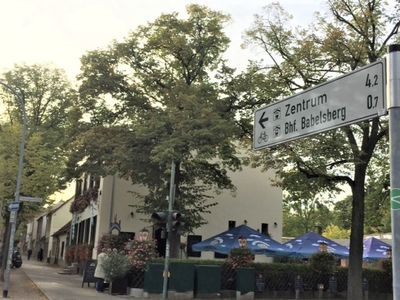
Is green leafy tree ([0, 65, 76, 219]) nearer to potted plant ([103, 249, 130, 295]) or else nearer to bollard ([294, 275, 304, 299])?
potted plant ([103, 249, 130, 295])

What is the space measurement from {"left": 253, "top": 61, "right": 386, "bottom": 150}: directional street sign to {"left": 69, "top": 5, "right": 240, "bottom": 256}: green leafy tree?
17.2 meters

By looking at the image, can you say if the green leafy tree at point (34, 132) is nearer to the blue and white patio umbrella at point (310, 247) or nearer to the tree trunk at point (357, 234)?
the blue and white patio umbrella at point (310, 247)

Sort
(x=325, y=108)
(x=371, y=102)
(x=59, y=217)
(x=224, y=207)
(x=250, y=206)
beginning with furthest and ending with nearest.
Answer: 1. (x=59, y=217)
2. (x=250, y=206)
3. (x=224, y=207)
4. (x=325, y=108)
5. (x=371, y=102)

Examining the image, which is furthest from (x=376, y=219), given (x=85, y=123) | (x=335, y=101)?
(x=335, y=101)

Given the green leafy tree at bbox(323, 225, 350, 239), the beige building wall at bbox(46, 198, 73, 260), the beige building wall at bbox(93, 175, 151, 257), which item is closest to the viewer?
the beige building wall at bbox(93, 175, 151, 257)

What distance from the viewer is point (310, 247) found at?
85.7 ft

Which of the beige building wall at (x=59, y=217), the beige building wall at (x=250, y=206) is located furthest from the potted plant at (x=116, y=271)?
the beige building wall at (x=59, y=217)

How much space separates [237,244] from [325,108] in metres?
20.9

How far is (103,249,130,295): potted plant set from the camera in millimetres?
21125

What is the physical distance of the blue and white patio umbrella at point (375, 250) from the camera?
2724 centimetres

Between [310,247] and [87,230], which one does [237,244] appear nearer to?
[310,247]

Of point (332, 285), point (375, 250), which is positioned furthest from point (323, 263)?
point (375, 250)

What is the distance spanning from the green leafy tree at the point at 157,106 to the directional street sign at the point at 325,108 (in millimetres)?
17249

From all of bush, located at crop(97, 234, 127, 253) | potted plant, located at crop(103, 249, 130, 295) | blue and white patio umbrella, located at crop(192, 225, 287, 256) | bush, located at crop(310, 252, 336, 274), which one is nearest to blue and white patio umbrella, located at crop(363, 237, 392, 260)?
bush, located at crop(310, 252, 336, 274)
